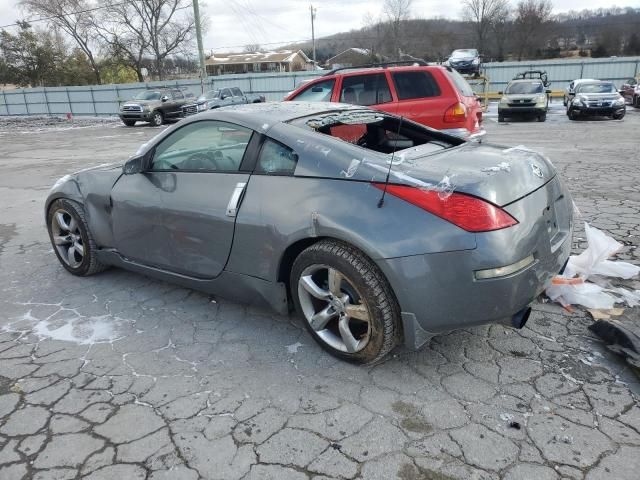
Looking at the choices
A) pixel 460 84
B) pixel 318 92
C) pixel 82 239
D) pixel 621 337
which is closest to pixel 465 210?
pixel 621 337

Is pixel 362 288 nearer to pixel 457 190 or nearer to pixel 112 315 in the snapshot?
pixel 457 190

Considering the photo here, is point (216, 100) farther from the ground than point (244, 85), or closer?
closer

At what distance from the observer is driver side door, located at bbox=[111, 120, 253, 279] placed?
311 cm

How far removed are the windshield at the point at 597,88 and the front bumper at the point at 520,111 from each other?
5.30ft

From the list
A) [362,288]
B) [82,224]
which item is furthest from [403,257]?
[82,224]

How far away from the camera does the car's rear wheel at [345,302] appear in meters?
2.55

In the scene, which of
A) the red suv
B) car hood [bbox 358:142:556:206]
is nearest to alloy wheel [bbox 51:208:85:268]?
car hood [bbox 358:142:556:206]

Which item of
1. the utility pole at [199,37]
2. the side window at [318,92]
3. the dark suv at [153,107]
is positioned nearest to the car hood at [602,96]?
the side window at [318,92]

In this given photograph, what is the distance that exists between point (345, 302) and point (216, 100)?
2118 cm

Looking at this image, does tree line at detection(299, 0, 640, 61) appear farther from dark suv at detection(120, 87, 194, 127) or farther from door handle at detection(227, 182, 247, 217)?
door handle at detection(227, 182, 247, 217)

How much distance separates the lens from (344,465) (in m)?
2.13

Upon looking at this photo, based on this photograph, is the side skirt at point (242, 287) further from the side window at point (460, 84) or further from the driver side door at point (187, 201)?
the side window at point (460, 84)

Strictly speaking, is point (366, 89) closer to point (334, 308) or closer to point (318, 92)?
point (318, 92)

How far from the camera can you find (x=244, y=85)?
94.8 ft
